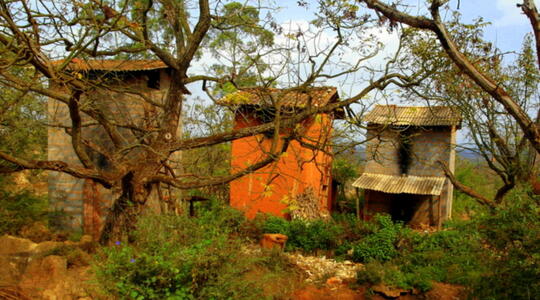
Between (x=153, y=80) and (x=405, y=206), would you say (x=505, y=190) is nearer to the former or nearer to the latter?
(x=405, y=206)

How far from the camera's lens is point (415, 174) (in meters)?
16.8

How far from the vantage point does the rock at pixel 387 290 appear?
8.78 metres

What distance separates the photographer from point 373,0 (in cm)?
418

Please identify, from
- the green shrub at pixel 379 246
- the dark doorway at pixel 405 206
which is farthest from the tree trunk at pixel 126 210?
the dark doorway at pixel 405 206

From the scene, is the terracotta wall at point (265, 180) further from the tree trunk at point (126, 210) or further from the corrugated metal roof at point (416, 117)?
the tree trunk at point (126, 210)

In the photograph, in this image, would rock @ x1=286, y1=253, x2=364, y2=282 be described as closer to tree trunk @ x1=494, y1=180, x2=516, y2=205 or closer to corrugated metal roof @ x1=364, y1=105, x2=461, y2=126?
tree trunk @ x1=494, y1=180, x2=516, y2=205

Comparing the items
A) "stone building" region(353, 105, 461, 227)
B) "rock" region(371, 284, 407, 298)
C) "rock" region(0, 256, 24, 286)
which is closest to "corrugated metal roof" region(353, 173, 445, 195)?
"stone building" region(353, 105, 461, 227)

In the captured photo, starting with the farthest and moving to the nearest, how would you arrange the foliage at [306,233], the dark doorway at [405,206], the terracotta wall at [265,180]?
the dark doorway at [405,206] < the terracotta wall at [265,180] < the foliage at [306,233]

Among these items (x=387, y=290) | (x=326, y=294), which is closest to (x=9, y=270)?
(x=326, y=294)

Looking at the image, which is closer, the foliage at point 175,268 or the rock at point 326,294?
the foliage at point 175,268

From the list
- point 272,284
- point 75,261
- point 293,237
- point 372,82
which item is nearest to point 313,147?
point 372,82

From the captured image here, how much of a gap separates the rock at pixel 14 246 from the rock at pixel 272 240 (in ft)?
18.0

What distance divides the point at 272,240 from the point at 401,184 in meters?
7.05

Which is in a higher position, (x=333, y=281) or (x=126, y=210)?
(x=126, y=210)
